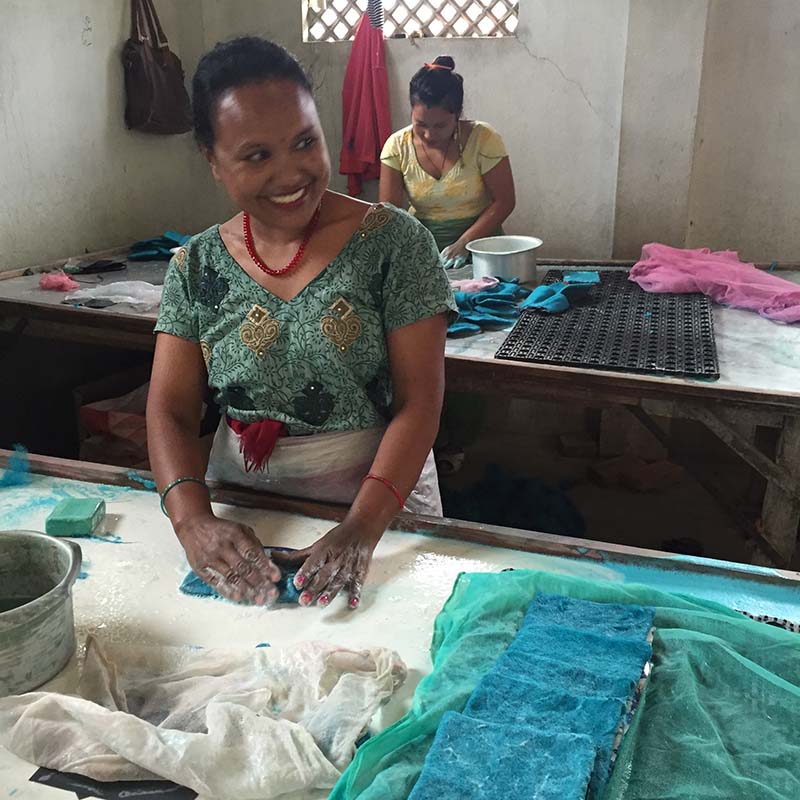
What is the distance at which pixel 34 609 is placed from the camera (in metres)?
0.91

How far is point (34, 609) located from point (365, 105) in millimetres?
3849

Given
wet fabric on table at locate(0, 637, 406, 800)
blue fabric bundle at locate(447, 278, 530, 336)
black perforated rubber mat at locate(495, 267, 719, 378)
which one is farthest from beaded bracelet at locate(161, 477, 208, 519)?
blue fabric bundle at locate(447, 278, 530, 336)

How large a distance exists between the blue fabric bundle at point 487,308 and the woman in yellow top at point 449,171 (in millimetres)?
455

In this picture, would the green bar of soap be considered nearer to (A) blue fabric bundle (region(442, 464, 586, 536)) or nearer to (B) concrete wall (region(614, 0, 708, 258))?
(A) blue fabric bundle (region(442, 464, 586, 536))

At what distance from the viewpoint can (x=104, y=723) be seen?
85 centimetres

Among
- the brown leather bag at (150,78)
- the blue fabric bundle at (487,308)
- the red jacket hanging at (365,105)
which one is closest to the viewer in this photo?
the blue fabric bundle at (487,308)

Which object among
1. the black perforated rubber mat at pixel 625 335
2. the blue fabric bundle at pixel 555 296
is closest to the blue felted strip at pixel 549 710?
the black perforated rubber mat at pixel 625 335

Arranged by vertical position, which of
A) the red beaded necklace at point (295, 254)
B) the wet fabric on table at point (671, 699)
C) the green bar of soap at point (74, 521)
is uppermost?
the red beaded necklace at point (295, 254)

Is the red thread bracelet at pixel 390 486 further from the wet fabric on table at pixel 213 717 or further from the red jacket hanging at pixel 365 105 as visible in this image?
the red jacket hanging at pixel 365 105

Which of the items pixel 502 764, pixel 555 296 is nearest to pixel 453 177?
pixel 555 296

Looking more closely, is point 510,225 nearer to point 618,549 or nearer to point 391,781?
point 618,549

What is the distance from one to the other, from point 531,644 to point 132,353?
3.31 m

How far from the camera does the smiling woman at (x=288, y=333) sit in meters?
1.27

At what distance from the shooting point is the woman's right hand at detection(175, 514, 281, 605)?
3.72 feet
